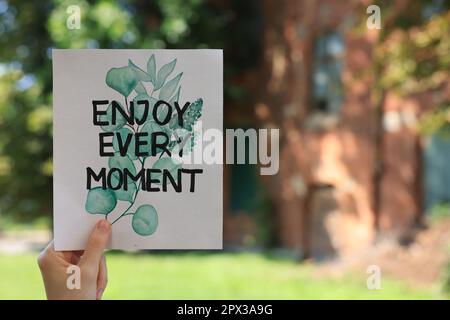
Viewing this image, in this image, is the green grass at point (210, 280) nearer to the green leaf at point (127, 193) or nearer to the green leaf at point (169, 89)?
the green leaf at point (127, 193)

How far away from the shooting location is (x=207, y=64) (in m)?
2.15

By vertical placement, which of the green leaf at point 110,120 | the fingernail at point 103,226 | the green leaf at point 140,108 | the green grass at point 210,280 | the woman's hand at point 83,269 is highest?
the green leaf at point 140,108

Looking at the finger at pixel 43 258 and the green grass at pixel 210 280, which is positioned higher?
the finger at pixel 43 258

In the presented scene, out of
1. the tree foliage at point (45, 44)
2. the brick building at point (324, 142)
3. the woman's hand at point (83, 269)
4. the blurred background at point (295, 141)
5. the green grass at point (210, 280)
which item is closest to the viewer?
the woman's hand at point (83, 269)

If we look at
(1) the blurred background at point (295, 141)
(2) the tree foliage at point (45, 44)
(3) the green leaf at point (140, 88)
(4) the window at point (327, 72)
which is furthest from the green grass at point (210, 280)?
(3) the green leaf at point (140, 88)

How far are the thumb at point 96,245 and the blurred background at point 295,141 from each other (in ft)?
23.4

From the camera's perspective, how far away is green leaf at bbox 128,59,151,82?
2.16 m

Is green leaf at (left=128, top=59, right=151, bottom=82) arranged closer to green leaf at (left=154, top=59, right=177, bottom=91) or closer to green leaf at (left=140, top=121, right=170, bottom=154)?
green leaf at (left=154, top=59, right=177, bottom=91)

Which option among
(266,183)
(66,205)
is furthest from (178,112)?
(266,183)

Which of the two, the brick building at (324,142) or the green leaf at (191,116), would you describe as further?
the brick building at (324,142)

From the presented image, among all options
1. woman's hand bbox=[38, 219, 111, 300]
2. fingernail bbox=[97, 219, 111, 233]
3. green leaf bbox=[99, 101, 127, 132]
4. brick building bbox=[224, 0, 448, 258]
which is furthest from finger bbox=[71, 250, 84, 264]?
brick building bbox=[224, 0, 448, 258]

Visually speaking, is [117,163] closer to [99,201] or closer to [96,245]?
[99,201]

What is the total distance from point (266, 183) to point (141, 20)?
5.11 m

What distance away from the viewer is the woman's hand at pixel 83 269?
1997 millimetres
